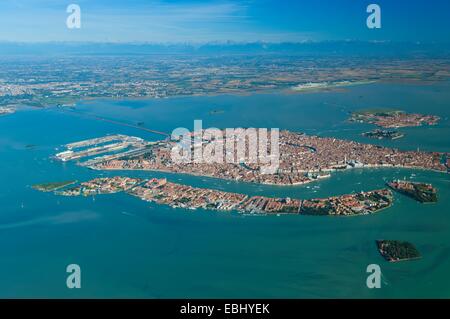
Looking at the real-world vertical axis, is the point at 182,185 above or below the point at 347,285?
above

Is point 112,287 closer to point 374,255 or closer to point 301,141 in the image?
point 374,255

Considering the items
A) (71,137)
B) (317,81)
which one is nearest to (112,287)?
(71,137)

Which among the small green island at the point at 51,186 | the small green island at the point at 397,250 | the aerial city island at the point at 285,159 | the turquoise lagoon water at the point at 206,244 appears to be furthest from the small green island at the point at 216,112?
the small green island at the point at 397,250

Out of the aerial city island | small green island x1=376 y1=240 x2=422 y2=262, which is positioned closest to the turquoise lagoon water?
small green island x1=376 y1=240 x2=422 y2=262

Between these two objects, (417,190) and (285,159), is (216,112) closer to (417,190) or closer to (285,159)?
(285,159)

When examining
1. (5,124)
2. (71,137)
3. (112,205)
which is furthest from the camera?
(5,124)

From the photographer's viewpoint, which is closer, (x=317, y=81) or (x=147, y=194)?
(x=147, y=194)

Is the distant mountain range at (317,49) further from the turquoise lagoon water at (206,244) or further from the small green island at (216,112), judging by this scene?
the turquoise lagoon water at (206,244)
